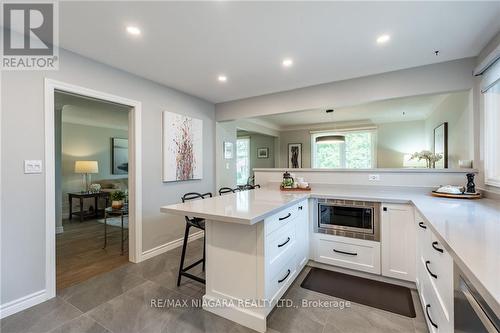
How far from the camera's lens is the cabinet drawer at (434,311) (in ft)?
3.84

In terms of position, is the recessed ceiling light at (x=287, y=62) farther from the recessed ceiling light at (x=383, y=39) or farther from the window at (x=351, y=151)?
the window at (x=351, y=151)

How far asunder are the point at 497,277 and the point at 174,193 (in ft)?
10.8

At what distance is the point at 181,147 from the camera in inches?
135

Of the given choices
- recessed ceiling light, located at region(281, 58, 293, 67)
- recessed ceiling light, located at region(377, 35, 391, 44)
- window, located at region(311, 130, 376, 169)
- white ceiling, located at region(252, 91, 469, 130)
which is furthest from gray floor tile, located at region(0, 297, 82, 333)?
window, located at region(311, 130, 376, 169)

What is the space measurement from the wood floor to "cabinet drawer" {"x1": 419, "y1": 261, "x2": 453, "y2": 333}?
3.07 metres

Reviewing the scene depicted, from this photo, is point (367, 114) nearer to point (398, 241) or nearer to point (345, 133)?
point (345, 133)

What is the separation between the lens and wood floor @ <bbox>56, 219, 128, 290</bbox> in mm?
2477

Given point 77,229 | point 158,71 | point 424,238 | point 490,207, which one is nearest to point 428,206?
point 424,238

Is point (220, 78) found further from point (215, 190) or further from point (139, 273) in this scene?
point (139, 273)

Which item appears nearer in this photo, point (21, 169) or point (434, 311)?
point (434, 311)

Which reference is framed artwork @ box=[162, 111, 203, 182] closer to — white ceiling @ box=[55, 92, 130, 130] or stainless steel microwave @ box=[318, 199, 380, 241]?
white ceiling @ box=[55, 92, 130, 130]

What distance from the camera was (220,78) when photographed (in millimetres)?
3004

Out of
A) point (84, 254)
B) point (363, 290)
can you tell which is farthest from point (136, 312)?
point (363, 290)

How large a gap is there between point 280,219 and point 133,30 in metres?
2.07
